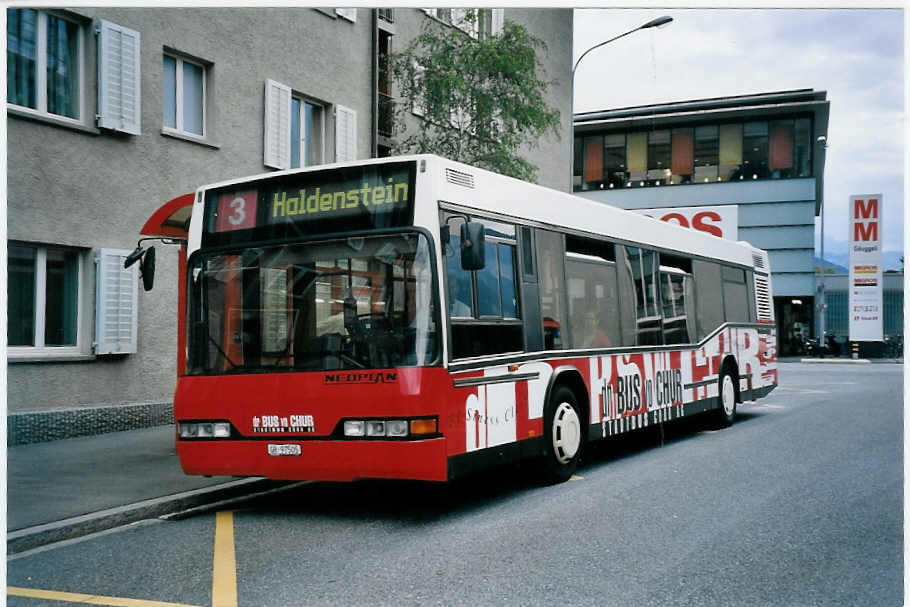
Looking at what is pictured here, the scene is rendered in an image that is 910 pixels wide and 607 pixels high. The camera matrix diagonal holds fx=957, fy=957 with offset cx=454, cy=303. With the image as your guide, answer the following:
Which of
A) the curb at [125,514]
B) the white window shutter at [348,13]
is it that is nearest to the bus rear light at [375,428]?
the curb at [125,514]

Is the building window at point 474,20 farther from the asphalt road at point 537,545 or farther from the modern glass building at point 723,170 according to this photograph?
the modern glass building at point 723,170

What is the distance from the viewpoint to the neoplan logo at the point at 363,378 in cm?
684

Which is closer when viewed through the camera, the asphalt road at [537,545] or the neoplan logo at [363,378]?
the asphalt road at [537,545]

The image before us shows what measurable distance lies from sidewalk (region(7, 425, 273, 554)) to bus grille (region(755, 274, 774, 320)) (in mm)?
9741

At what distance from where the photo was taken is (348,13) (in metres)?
18.1

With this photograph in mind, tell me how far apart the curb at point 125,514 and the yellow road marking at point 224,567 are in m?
0.49

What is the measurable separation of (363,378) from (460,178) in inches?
70.7

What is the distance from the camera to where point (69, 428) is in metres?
12.1

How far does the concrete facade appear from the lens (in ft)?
39.4

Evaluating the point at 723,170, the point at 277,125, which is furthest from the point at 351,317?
the point at 723,170

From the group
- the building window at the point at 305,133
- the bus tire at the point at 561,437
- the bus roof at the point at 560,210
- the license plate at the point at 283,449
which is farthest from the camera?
the building window at the point at 305,133

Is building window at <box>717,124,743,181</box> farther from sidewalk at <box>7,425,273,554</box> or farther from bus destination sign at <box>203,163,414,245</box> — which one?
bus destination sign at <box>203,163,414,245</box>

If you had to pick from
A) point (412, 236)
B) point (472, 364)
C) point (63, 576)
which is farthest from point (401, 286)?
point (63, 576)

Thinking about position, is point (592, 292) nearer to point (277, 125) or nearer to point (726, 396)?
point (726, 396)
